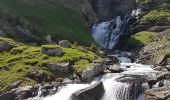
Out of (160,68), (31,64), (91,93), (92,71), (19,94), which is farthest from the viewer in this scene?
(31,64)

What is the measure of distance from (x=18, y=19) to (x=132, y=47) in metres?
53.5

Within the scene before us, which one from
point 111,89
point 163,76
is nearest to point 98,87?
point 111,89

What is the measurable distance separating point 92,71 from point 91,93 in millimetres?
12960

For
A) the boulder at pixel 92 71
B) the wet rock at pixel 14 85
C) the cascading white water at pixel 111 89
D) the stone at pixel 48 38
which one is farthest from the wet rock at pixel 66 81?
the stone at pixel 48 38

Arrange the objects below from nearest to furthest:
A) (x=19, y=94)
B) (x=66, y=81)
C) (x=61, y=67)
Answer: (x=19, y=94) < (x=66, y=81) < (x=61, y=67)

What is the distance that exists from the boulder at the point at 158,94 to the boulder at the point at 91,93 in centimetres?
1343

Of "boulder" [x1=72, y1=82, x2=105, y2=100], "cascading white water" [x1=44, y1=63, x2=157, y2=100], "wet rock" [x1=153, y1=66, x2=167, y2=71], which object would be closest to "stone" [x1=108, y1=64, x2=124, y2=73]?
"cascading white water" [x1=44, y1=63, x2=157, y2=100]

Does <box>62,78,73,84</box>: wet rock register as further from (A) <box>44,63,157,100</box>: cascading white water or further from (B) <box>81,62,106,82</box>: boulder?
(B) <box>81,62,106,82</box>: boulder

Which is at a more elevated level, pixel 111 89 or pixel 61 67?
pixel 61 67

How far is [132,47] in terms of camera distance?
199250mm

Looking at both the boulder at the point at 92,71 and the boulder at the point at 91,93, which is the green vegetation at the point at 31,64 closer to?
the boulder at the point at 92,71

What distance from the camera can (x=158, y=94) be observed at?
298 feet

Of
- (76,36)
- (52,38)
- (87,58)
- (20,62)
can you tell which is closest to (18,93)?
(20,62)

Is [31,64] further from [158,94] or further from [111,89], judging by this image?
[158,94]
